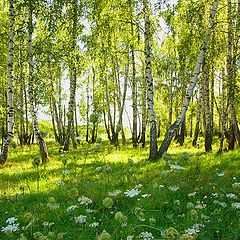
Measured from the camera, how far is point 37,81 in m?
16.0

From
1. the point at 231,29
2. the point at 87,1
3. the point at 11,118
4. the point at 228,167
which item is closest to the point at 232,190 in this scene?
the point at 228,167

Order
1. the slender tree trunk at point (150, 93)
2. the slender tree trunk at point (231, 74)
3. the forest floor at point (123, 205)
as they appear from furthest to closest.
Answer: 1. the slender tree trunk at point (231, 74)
2. the slender tree trunk at point (150, 93)
3. the forest floor at point (123, 205)

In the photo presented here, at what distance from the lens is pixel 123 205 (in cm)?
669

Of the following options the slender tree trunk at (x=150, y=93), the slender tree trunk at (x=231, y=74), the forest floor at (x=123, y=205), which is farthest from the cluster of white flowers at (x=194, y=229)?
the slender tree trunk at (x=231, y=74)

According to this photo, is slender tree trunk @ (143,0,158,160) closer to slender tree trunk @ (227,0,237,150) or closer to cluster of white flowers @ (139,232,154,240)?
slender tree trunk @ (227,0,237,150)

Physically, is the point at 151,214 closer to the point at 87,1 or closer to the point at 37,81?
the point at 37,81

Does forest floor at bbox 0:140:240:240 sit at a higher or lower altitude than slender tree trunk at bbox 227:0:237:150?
lower

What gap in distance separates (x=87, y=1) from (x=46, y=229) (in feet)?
48.6

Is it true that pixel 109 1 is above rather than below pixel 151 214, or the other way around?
above

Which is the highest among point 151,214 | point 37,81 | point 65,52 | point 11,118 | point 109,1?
point 109,1

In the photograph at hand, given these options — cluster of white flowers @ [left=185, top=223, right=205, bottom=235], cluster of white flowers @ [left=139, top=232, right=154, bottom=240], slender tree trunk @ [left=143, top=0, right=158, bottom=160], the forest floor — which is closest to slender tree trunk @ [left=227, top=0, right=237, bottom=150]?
slender tree trunk @ [left=143, top=0, right=158, bottom=160]

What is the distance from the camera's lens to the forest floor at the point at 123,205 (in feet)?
16.4

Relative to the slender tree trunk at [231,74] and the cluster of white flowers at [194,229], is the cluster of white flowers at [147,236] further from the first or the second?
the slender tree trunk at [231,74]

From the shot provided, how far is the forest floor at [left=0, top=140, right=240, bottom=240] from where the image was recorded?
4984mm
